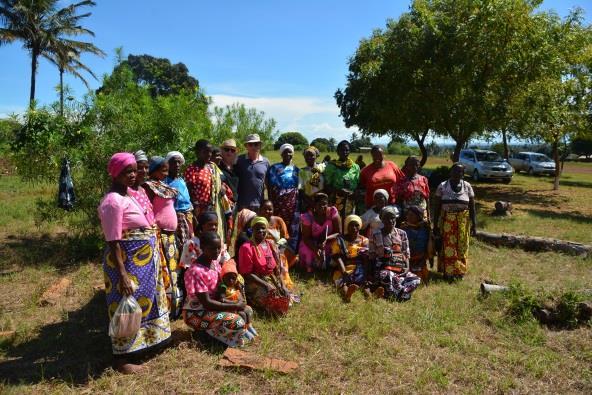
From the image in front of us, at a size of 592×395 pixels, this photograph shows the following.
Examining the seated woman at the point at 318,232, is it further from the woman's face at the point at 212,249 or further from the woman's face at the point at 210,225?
the woman's face at the point at 212,249

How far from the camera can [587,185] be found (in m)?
20.1

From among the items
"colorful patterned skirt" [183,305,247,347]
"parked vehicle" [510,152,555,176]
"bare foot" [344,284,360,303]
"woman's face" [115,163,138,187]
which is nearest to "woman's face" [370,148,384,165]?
"bare foot" [344,284,360,303]

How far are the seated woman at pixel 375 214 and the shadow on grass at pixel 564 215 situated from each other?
7771 millimetres

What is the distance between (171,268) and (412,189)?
3.40 meters

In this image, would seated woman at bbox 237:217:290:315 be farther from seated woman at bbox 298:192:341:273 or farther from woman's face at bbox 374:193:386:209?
woman's face at bbox 374:193:386:209

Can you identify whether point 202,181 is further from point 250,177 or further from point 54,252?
point 54,252

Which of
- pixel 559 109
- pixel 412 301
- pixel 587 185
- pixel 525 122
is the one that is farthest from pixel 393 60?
pixel 587 185

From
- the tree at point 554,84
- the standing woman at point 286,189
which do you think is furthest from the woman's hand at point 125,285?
the tree at point 554,84

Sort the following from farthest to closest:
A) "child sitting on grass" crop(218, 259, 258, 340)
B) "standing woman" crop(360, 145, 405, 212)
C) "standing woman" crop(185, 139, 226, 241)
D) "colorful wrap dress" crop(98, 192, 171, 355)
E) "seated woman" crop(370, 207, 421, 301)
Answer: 1. "standing woman" crop(360, 145, 405, 212)
2. "seated woman" crop(370, 207, 421, 301)
3. "standing woman" crop(185, 139, 226, 241)
4. "child sitting on grass" crop(218, 259, 258, 340)
5. "colorful wrap dress" crop(98, 192, 171, 355)

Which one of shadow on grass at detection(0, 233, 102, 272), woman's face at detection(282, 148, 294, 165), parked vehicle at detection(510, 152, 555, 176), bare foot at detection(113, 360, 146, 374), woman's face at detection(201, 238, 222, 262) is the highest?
parked vehicle at detection(510, 152, 555, 176)

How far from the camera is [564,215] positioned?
1215 centimetres

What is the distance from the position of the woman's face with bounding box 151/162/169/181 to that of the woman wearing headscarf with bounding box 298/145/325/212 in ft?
7.46

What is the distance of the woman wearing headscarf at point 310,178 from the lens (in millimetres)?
6203

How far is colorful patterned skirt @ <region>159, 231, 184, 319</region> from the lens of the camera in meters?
4.23
